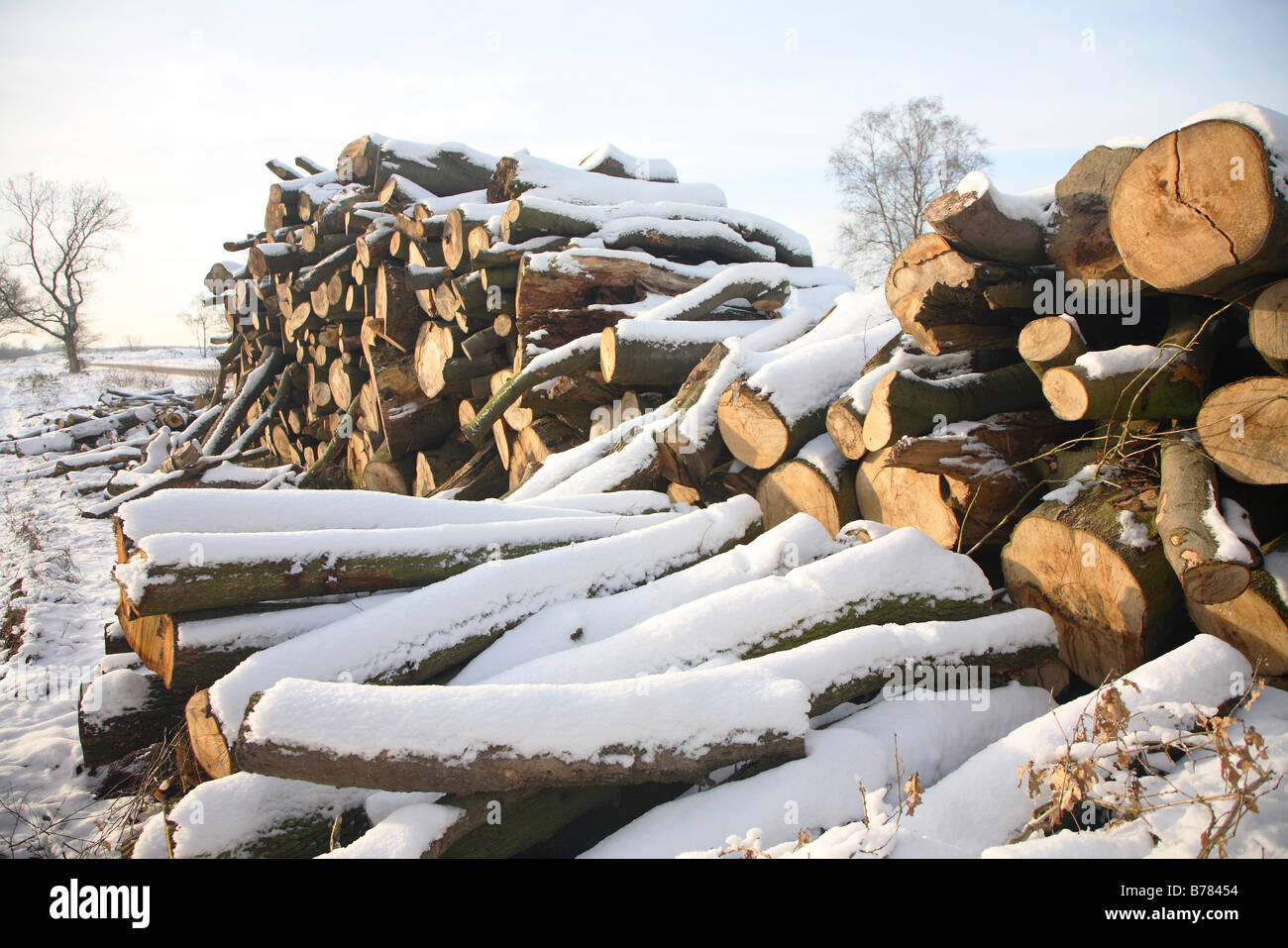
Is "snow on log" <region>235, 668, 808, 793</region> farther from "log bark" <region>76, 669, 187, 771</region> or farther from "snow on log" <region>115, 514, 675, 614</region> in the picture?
"log bark" <region>76, 669, 187, 771</region>

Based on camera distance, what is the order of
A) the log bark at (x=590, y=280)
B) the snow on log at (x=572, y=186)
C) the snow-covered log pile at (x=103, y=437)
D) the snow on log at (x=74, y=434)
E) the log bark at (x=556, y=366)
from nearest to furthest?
the log bark at (x=556, y=366), the log bark at (x=590, y=280), the snow on log at (x=572, y=186), the snow-covered log pile at (x=103, y=437), the snow on log at (x=74, y=434)

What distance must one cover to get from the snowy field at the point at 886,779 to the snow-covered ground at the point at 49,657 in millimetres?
23

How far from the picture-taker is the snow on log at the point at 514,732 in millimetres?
1911

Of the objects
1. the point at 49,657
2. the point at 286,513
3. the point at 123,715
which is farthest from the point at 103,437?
the point at 286,513

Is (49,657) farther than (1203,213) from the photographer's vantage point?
Yes

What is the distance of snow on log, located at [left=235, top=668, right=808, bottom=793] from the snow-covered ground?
1.56 meters

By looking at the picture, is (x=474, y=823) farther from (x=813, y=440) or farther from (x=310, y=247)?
(x=310, y=247)

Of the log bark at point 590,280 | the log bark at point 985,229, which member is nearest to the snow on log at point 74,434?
the log bark at point 590,280

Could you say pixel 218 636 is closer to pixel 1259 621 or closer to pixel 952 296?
pixel 952 296

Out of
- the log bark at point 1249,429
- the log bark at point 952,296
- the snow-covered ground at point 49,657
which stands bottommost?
the snow-covered ground at point 49,657

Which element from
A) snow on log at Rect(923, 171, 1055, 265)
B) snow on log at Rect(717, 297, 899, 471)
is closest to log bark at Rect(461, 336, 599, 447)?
Result: snow on log at Rect(717, 297, 899, 471)

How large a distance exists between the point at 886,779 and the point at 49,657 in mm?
5495

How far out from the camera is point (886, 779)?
7.00 feet

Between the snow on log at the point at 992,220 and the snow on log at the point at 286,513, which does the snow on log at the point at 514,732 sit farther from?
the snow on log at the point at 992,220
